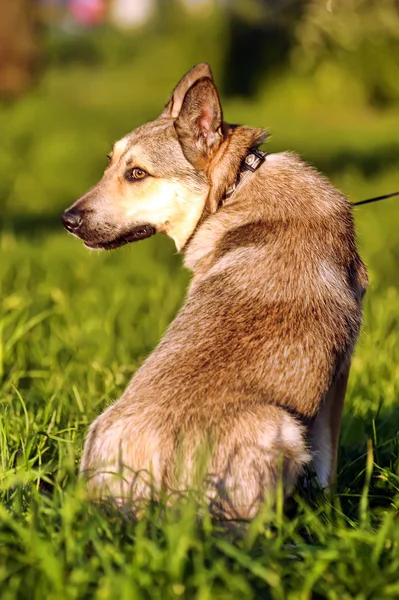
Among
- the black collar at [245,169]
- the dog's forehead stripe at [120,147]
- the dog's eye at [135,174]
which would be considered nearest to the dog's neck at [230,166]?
→ the black collar at [245,169]

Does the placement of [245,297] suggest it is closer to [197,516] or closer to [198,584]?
[197,516]

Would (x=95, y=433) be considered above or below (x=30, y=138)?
below

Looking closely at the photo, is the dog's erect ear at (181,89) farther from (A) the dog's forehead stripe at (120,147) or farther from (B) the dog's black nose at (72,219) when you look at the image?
(B) the dog's black nose at (72,219)

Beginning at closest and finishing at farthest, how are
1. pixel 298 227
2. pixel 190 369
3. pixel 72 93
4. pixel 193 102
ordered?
pixel 190 369 < pixel 298 227 < pixel 193 102 < pixel 72 93

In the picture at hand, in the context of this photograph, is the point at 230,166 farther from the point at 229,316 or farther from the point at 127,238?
the point at 229,316

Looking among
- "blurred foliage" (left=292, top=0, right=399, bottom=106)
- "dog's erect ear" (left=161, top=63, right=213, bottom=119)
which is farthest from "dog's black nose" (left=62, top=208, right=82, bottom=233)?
"blurred foliage" (left=292, top=0, right=399, bottom=106)

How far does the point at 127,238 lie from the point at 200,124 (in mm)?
582

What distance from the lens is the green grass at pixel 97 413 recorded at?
2.68 meters

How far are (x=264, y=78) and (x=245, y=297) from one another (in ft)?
56.7

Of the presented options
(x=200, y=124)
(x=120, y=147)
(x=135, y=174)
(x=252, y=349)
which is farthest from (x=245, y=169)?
(x=252, y=349)

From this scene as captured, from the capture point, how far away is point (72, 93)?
21.8 m

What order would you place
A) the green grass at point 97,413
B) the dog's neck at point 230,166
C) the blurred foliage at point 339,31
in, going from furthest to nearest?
the blurred foliage at point 339,31, the dog's neck at point 230,166, the green grass at point 97,413

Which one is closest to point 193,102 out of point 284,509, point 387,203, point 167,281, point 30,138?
point 284,509

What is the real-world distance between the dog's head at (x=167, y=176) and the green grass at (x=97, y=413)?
80 cm
